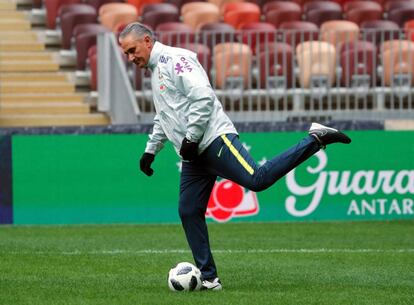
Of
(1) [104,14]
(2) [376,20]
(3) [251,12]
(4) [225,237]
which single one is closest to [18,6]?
(1) [104,14]

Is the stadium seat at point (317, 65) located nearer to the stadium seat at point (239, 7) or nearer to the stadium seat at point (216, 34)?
the stadium seat at point (216, 34)

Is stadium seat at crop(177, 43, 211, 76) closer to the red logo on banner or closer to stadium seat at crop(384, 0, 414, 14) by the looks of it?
the red logo on banner

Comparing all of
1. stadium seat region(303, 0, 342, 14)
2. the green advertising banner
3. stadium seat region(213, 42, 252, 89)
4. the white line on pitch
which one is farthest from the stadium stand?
the white line on pitch

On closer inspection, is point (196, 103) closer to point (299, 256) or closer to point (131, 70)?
point (299, 256)

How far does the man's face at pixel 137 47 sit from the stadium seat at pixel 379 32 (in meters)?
9.86

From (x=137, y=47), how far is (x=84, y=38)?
11.1 meters

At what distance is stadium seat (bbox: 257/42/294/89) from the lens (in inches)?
746

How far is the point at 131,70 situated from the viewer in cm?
1923

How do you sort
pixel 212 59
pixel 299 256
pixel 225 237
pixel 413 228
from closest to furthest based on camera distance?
pixel 299 256, pixel 225 237, pixel 413 228, pixel 212 59

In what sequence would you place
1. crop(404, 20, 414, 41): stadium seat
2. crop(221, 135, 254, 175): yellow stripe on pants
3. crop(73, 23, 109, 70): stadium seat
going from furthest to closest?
crop(73, 23, 109, 70): stadium seat → crop(404, 20, 414, 41): stadium seat → crop(221, 135, 254, 175): yellow stripe on pants

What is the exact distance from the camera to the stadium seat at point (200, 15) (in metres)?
21.9

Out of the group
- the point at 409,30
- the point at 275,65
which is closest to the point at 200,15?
the point at 275,65

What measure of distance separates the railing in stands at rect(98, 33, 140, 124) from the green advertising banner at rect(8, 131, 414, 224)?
1521 mm

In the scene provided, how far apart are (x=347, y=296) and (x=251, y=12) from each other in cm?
1341
